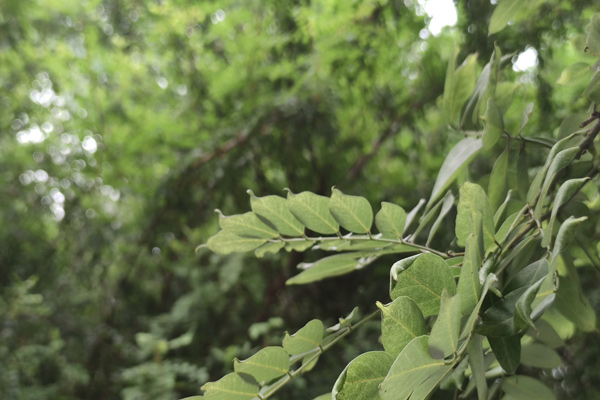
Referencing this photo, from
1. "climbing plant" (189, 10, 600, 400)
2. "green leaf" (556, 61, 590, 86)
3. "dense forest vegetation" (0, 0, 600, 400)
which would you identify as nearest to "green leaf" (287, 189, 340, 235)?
"climbing plant" (189, 10, 600, 400)

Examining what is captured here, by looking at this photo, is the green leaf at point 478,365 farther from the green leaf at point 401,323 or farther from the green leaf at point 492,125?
the green leaf at point 492,125

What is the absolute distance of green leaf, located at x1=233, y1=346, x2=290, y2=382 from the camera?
32cm

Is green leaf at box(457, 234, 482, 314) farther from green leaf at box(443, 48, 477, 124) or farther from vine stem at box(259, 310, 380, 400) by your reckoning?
green leaf at box(443, 48, 477, 124)

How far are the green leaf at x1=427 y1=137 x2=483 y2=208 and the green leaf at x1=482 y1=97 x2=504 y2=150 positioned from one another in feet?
0.04

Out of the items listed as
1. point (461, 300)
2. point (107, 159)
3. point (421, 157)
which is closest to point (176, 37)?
point (107, 159)

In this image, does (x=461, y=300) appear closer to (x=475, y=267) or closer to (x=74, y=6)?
(x=475, y=267)

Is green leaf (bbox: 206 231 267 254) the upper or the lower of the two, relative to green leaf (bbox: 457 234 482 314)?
upper

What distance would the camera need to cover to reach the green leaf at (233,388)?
11.9 inches

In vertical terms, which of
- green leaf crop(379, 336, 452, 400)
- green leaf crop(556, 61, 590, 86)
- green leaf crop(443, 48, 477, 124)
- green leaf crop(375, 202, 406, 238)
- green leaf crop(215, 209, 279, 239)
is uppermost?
green leaf crop(443, 48, 477, 124)

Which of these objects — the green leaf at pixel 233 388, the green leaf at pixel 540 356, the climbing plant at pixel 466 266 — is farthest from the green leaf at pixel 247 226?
the green leaf at pixel 540 356

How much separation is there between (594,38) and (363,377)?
0.26 metres

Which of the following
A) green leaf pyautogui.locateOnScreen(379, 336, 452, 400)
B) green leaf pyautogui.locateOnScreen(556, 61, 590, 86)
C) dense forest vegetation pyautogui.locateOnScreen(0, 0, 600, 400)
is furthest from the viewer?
dense forest vegetation pyautogui.locateOnScreen(0, 0, 600, 400)

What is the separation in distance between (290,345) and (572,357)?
81 cm

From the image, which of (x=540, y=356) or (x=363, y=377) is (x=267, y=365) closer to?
(x=363, y=377)
